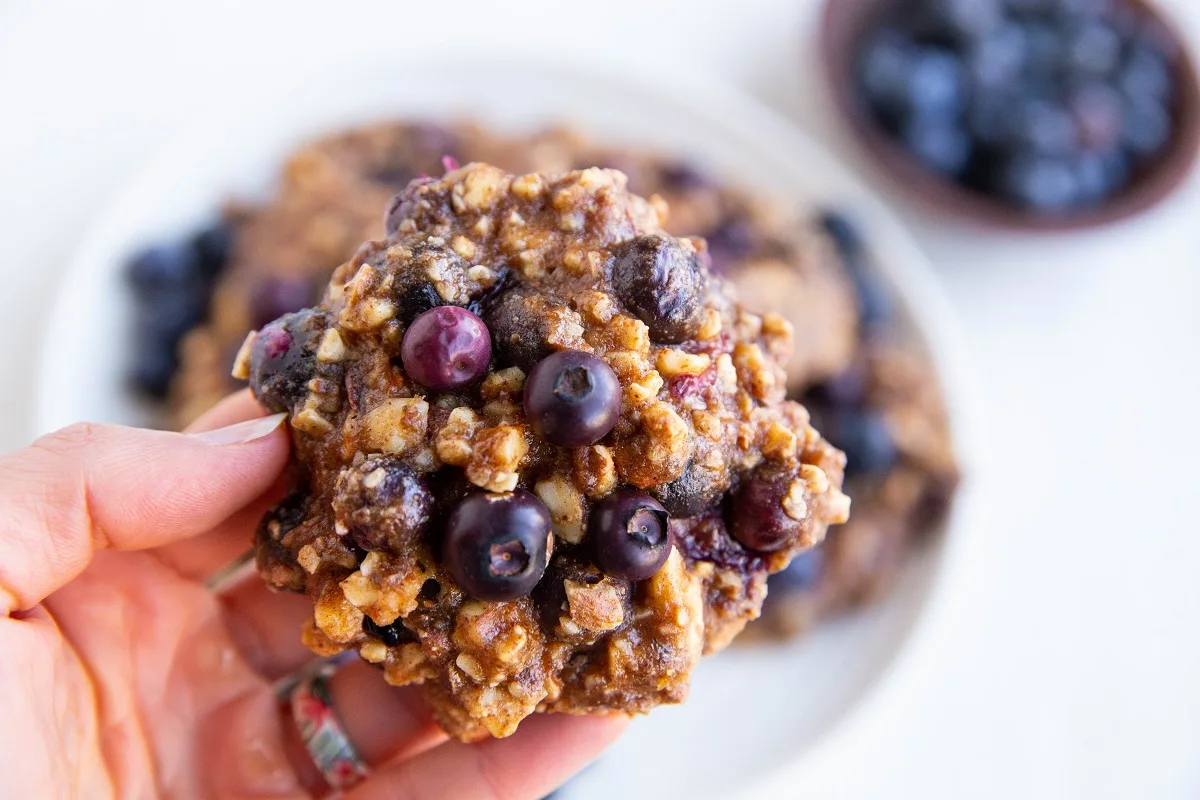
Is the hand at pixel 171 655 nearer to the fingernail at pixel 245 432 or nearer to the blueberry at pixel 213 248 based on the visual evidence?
the fingernail at pixel 245 432

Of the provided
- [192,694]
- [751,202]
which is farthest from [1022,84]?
[192,694]

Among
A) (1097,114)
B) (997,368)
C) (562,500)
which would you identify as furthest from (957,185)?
(562,500)

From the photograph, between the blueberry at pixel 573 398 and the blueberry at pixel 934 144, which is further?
A: the blueberry at pixel 934 144

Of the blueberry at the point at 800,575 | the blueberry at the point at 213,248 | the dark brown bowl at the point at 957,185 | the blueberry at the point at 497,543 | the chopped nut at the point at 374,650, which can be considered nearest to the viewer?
the blueberry at the point at 497,543

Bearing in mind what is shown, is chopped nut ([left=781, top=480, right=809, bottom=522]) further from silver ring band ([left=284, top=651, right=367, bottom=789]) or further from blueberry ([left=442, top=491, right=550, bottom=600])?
silver ring band ([left=284, top=651, right=367, bottom=789])

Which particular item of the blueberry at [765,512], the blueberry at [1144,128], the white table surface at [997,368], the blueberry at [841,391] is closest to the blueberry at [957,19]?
the white table surface at [997,368]

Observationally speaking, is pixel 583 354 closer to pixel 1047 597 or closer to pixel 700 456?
pixel 700 456
